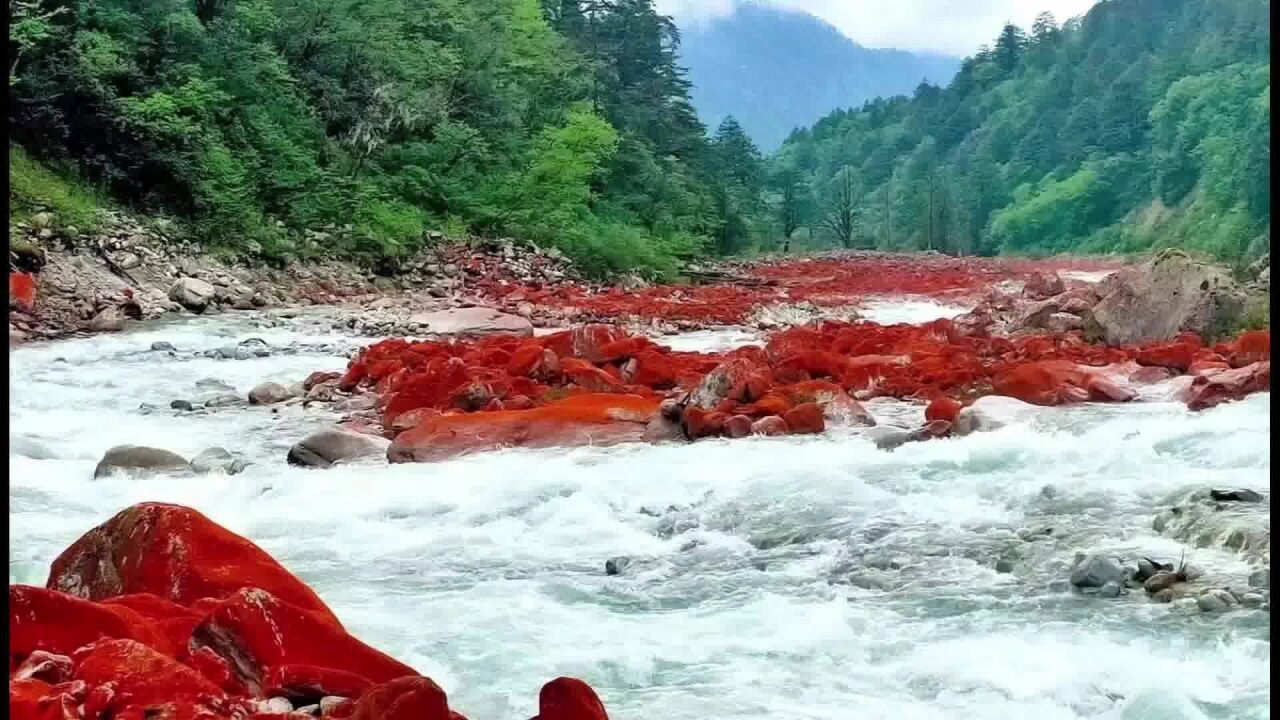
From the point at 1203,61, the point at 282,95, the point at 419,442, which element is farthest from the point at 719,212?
the point at 419,442

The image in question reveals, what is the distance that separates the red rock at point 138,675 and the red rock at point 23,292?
848 centimetres

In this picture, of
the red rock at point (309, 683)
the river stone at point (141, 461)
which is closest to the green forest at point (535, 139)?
the river stone at point (141, 461)

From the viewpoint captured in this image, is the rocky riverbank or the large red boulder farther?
the large red boulder

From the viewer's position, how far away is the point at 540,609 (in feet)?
10.5

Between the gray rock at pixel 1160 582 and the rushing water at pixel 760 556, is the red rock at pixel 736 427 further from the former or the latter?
the gray rock at pixel 1160 582

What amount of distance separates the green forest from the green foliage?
0.09 m

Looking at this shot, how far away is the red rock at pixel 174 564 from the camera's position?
2494 mm

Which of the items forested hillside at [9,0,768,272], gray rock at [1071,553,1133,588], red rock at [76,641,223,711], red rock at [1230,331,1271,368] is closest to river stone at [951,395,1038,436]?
red rock at [1230,331,1271,368]

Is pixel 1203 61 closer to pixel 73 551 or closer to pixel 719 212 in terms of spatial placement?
pixel 719 212

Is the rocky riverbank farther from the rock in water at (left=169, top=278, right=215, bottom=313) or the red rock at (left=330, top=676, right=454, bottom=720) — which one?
the rock in water at (left=169, top=278, right=215, bottom=313)

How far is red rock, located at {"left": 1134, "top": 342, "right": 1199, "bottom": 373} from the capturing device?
285 inches

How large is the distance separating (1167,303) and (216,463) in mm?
6807

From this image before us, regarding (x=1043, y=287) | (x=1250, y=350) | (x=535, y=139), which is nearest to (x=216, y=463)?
(x=1250, y=350)

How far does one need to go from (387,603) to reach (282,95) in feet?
43.1
